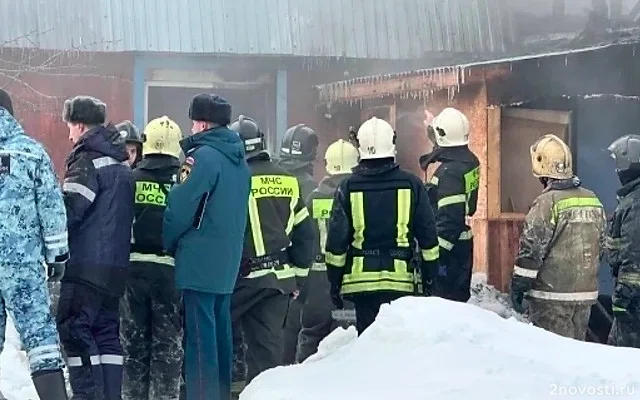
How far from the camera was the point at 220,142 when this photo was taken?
5.91 m

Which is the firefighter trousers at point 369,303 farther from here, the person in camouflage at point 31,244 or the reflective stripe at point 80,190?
the person in camouflage at point 31,244

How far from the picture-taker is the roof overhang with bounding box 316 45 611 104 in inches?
415

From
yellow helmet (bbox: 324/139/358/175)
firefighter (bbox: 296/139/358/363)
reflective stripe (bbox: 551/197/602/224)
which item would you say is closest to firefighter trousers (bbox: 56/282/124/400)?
firefighter (bbox: 296/139/358/363)

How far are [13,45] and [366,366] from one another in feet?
30.7

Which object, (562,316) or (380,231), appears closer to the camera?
(380,231)

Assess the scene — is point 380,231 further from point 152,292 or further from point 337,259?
point 152,292

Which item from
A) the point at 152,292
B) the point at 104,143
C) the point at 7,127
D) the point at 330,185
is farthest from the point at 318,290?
the point at 7,127

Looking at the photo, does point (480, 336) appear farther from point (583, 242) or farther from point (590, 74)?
point (590, 74)

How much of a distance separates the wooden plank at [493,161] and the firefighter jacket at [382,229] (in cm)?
446

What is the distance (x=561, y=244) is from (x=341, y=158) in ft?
6.70

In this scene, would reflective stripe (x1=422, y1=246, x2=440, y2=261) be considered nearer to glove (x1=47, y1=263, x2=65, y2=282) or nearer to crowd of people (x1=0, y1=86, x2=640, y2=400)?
crowd of people (x1=0, y1=86, x2=640, y2=400)

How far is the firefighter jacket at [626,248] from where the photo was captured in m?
7.16

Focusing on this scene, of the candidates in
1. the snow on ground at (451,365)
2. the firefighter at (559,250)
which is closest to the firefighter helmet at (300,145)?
the firefighter at (559,250)

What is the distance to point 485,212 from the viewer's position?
10867 millimetres
